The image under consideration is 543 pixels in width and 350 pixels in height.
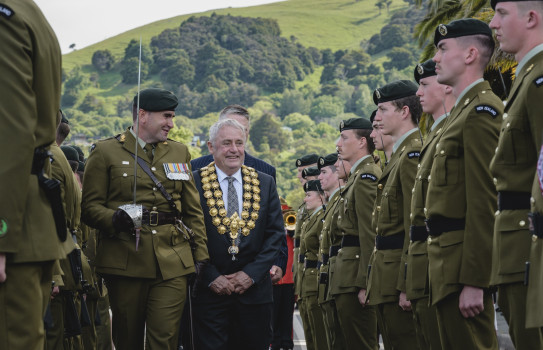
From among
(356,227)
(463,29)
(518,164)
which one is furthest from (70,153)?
(518,164)

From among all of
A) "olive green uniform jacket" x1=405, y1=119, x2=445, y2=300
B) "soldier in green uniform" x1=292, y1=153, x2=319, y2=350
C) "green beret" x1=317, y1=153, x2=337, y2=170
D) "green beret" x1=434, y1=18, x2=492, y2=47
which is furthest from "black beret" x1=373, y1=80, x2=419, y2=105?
"soldier in green uniform" x1=292, y1=153, x2=319, y2=350

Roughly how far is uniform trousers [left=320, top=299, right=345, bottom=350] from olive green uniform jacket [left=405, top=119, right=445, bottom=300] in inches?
105

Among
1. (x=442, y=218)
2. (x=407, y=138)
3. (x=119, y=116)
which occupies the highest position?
(x=119, y=116)

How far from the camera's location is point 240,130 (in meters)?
8.70

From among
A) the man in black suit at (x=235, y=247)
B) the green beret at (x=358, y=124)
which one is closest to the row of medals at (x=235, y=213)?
the man in black suit at (x=235, y=247)

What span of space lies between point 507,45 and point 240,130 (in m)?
3.85

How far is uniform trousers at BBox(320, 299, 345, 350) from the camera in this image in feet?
30.3

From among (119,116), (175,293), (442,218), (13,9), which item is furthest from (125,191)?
(119,116)

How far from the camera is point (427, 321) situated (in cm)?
640

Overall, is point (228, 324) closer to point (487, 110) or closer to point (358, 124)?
point (358, 124)

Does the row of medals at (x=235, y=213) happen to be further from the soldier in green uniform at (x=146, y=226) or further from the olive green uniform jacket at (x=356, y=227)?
the olive green uniform jacket at (x=356, y=227)

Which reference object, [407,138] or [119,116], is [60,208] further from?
[119,116]

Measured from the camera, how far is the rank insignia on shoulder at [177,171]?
793 cm

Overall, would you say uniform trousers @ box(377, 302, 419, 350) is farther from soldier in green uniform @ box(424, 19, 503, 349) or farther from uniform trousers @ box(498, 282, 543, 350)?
uniform trousers @ box(498, 282, 543, 350)
